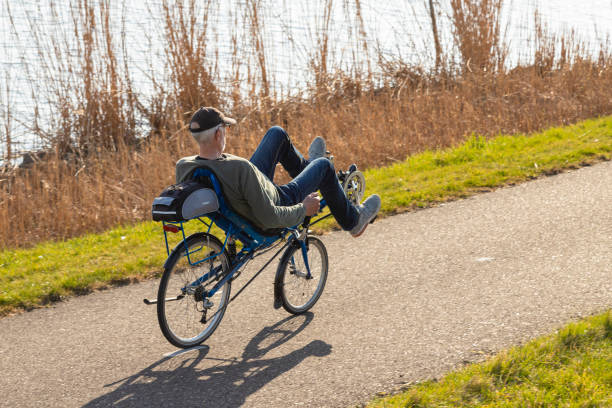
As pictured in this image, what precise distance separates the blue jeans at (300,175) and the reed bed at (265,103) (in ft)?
14.2

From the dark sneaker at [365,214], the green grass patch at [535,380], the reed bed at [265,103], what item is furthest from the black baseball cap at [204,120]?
the reed bed at [265,103]

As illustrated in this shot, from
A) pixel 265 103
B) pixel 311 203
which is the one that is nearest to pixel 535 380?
pixel 311 203

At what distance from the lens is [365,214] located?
5.55 metres

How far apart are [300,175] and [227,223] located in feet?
2.33

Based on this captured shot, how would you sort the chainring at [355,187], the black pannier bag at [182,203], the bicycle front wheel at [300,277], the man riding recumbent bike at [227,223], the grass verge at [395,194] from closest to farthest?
the black pannier bag at [182,203] < the man riding recumbent bike at [227,223] < the bicycle front wheel at [300,277] < the chainring at [355,187] < the grass verge at [395,194]

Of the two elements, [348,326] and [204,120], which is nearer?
[204,120]

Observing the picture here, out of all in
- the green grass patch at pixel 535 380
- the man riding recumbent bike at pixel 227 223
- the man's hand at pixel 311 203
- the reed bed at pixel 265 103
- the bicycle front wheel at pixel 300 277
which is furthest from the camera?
the reed bed at pixel 265 103

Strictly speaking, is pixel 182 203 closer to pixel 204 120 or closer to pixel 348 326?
pixel 204 120

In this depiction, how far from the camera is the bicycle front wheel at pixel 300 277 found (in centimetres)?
490

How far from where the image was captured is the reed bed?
10.3m

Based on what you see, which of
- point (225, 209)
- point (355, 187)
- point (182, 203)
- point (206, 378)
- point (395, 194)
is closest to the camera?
point (182, 203)

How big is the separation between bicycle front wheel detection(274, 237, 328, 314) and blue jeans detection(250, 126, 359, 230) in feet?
1.10

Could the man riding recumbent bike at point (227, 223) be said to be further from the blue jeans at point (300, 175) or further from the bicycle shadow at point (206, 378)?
the bicycle shadow at point (206, 378)

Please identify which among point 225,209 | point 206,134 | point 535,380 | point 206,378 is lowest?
point 535,380
